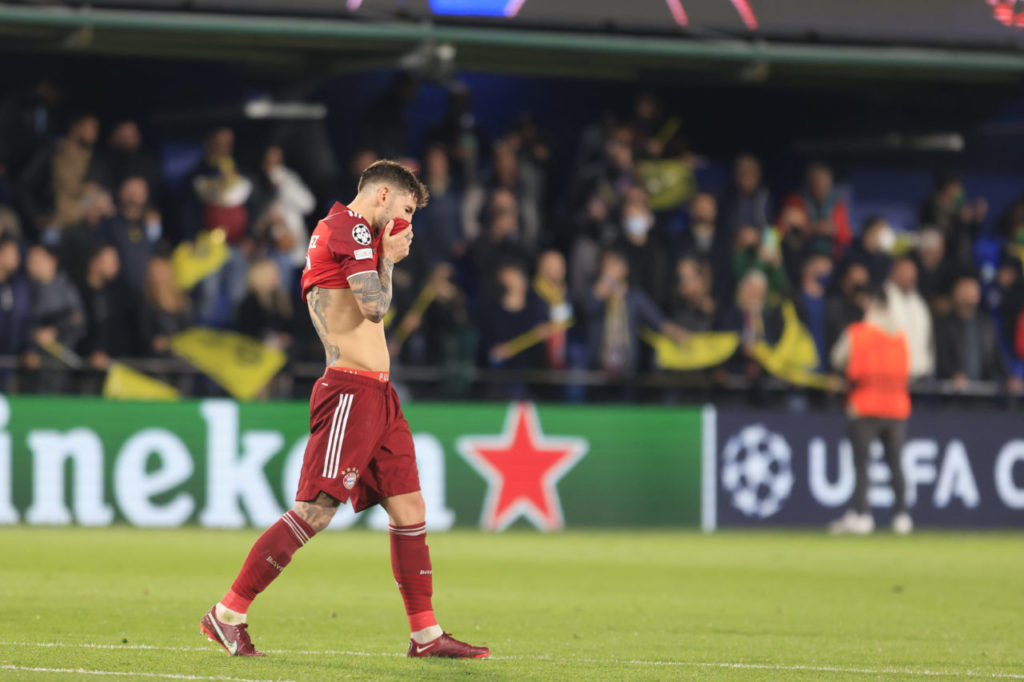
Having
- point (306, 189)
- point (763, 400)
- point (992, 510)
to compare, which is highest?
point (306, 189)

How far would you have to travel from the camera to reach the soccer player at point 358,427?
705cm

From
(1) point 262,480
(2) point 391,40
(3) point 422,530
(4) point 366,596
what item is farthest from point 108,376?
(3) point 422,530

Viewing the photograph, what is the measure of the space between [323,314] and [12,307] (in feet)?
31.6

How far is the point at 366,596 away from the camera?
10586 mm

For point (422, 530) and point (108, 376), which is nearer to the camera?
point (422, 530)

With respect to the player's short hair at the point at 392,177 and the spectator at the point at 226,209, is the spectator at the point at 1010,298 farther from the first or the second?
the player's short hair at the point at 392,177

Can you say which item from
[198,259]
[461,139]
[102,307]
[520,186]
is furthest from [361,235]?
[461,139]

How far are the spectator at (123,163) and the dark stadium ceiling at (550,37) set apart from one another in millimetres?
1066

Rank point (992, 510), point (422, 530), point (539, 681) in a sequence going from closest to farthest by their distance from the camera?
1. point (539, 681)
2. point (422, 530)
3. point (992, 510)

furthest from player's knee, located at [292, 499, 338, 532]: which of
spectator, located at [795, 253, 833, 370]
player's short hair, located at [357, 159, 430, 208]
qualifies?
spectator, located at [795, 253, 833, 370]

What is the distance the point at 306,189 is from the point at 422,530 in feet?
37.7

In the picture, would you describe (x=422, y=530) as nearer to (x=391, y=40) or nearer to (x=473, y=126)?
(x=391, y=40)

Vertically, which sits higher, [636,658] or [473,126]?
[473,126]

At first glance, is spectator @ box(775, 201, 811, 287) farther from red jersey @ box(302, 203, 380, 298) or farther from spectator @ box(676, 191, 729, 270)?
red jersey @ box(302, 203, 380, 298)
